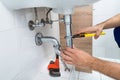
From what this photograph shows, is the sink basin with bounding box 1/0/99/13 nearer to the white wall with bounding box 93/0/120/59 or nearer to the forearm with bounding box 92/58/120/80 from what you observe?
the forearm with bounding box 92/58/120/80

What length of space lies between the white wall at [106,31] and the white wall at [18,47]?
0.68 meters

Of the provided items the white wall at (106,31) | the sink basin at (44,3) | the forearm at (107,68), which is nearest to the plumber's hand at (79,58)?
the forearm at (107,68)

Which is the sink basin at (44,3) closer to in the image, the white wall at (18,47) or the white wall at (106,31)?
the white wall at (18,47)

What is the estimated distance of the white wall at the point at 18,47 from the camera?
28.1 inches

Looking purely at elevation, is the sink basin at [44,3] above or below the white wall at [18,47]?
above

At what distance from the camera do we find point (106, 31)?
62.2 inches

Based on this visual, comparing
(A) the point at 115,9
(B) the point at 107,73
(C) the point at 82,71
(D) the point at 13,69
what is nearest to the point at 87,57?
(B) the point at 107,73

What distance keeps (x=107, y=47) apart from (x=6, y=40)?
3.92 ft

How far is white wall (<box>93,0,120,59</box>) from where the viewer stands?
1.52m

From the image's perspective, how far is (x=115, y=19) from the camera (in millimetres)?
965

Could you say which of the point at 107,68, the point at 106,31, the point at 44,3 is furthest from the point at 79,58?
the point at 106,31

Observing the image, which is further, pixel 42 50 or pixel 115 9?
pixel 115 9

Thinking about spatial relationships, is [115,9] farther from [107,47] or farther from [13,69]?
[13,69]

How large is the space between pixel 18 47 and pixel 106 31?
105 centimetres
